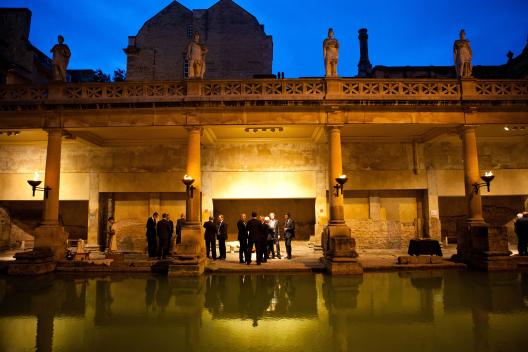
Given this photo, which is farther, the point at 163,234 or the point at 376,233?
the point at 376,233

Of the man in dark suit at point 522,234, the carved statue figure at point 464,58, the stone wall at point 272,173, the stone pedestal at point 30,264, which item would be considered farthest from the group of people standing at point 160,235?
the man in dark suit at point 522,234

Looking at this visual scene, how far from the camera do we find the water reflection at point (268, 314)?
448 centimetres

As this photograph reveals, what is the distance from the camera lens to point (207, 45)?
23.9m

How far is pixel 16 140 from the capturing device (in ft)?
48.3

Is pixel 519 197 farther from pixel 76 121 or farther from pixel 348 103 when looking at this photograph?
pixel 76 121

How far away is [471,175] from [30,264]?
14194mm

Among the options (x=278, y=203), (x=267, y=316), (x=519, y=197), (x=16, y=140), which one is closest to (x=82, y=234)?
(x=16, y=140)

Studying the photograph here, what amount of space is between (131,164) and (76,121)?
421 cm

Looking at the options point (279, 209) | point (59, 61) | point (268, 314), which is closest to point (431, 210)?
point (279, 209)

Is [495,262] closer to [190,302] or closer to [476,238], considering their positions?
[476,238]

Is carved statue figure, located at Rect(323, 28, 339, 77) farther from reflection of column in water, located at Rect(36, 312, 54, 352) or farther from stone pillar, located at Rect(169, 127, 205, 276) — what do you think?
reflection of column in water, located at Rect(36, 312, 54, 352)

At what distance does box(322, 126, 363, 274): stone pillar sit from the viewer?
31.9 feet

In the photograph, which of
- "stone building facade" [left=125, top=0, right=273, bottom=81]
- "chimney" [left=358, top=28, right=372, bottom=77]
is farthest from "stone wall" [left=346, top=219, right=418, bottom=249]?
"chimney" [left=358, top=28, right=372, bottom=77]

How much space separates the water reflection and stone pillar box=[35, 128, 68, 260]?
6.94 ft
